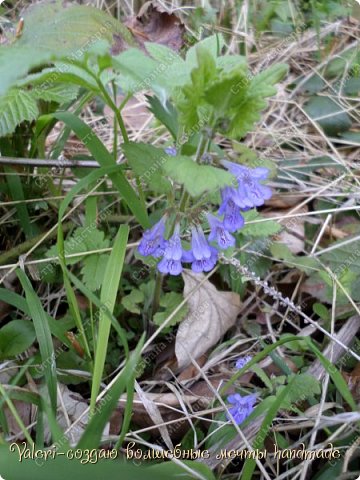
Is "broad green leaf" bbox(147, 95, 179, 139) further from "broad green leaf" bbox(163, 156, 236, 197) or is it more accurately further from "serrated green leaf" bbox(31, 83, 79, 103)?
"serrated green leaf" bbox(31, 83, 79, 103)

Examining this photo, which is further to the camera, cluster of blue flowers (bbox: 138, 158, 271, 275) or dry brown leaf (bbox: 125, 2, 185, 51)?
dry brown leaf (bbox: 125, 2, 185, 51)

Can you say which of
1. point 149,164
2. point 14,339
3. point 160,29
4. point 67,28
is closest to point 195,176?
point 149,164

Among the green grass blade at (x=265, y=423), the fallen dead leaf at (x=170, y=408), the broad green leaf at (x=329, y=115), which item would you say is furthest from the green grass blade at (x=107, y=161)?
the broad green leaf at (x=329, y=115)

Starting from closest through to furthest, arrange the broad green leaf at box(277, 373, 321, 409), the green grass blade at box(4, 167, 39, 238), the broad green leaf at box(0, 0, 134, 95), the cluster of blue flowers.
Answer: the cluster of blue flowers → the broad green leaf at box(277, 373, 321, 409) → the broad green leaf at box(0, 0, 134, 95) → the green grass blade at box(4, 167, 39, 238)

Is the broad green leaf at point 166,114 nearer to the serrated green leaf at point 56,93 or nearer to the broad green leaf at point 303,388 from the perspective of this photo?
→ the serrated green leaf at point 56,93

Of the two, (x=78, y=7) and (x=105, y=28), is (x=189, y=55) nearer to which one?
(x=105, y=28)

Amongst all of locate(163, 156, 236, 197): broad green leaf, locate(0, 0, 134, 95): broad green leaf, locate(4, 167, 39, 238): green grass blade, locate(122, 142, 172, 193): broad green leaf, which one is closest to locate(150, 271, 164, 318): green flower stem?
locate(122, 142, 172, 193): broad green leaf
